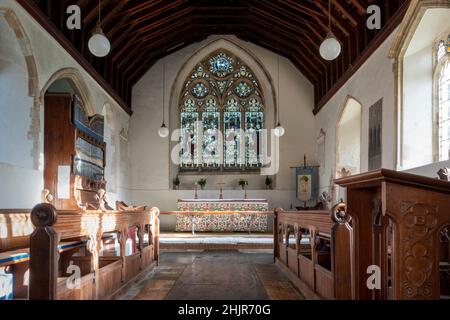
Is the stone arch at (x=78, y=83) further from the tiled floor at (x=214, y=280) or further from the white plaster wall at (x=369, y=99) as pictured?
the white plaster wall at (x=369, y=99)

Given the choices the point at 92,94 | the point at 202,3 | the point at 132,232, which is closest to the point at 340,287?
the point at 132,232

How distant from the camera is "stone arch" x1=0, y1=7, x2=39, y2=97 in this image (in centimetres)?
516

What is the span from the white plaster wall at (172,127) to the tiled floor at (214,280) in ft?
16.7

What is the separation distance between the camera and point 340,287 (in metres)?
2.83

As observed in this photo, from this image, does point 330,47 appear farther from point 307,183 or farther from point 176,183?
point 176,183

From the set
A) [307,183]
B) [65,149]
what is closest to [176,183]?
[307,183]

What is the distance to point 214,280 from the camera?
4.45m

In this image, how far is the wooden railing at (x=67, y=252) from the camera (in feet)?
7.60

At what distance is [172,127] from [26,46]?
6.42 meters

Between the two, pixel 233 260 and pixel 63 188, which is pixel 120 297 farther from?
pixel 63 188

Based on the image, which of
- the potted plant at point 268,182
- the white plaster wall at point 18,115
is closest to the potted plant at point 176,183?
the potted plant at point 268,182

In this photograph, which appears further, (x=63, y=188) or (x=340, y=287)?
(x=63, y=188)

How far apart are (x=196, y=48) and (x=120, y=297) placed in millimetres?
9148

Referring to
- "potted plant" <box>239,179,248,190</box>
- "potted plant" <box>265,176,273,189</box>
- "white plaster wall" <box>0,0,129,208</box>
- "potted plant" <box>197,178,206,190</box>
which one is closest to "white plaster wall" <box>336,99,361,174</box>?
"potted plant" <box>265,176,273,189</box>
